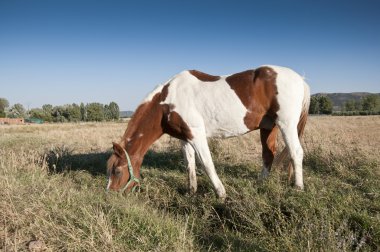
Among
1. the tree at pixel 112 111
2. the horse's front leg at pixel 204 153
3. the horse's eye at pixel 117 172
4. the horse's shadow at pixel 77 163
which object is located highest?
the tree at pixel 112 111

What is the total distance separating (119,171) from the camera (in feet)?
15.7

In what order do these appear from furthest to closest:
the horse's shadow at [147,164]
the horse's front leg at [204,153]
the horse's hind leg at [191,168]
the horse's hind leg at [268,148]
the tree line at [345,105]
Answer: the tree line at [345,105] < the horse's shadow at [147,164] < the horse's hind leg at [268,148] < the horse's hind leg at [191,168] < the horse's front leg at [204,153]

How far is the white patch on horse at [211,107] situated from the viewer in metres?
4.66

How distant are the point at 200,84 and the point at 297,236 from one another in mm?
2965

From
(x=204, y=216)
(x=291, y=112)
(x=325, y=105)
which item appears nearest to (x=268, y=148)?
(x=291, y=112)

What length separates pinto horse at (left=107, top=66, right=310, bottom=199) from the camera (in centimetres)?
459

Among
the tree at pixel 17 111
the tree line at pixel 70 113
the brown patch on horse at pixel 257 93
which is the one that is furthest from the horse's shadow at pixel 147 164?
the tree at pixel 17 111

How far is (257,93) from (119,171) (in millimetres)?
2708

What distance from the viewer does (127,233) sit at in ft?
9.75

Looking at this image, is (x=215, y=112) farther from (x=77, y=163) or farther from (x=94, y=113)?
(x=94, y=113)

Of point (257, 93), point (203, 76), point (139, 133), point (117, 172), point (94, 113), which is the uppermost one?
point (94, 113)

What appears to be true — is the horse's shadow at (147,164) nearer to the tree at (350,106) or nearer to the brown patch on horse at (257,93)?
the brown patch on horse at (257,93)

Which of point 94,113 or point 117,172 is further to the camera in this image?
point 94,113

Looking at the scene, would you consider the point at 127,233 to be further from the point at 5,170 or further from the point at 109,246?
the point at 5,170
